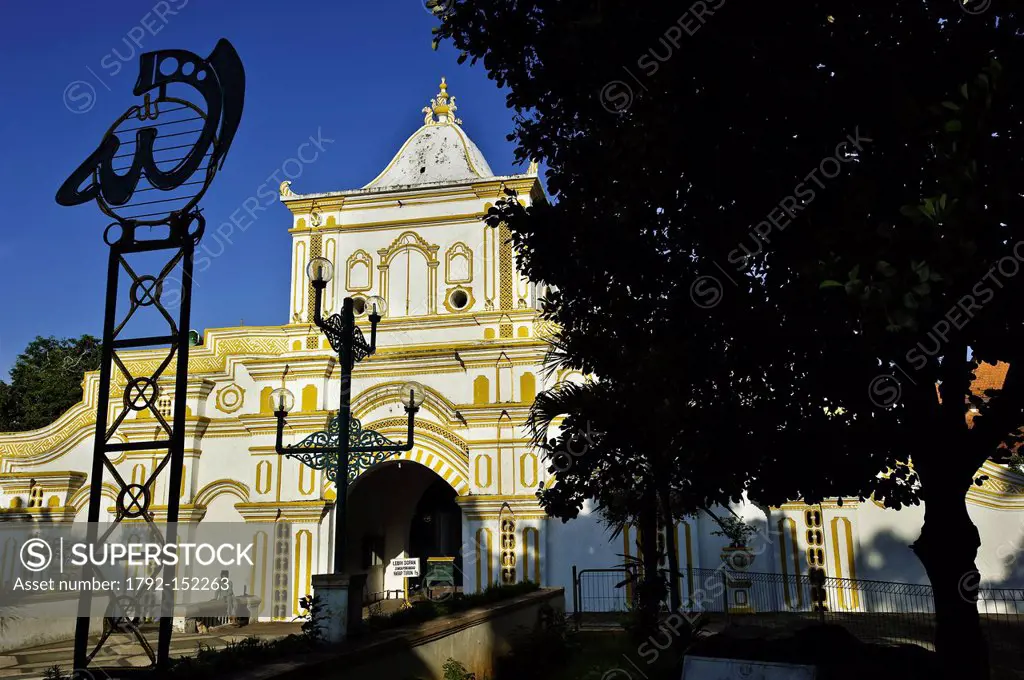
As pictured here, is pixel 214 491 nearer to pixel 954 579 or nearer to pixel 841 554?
pixel 841 554

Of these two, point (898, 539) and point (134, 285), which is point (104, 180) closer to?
point (134, 285)

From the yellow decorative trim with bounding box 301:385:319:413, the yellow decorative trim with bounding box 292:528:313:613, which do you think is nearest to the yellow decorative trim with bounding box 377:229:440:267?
the yellow decorative trim with bounding box 301:385:319:413

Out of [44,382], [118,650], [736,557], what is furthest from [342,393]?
[44,382]

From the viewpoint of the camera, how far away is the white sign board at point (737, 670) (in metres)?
6.37

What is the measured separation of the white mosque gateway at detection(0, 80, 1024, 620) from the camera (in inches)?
681

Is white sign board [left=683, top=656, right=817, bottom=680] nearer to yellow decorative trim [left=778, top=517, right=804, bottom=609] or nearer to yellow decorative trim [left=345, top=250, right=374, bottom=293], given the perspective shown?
yellow decorative trim [left=778, top=517, right=804, bottom=609]

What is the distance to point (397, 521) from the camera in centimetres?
2266

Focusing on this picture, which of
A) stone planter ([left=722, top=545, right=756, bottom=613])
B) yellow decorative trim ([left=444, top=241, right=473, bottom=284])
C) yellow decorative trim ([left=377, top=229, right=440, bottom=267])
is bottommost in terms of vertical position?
stone planter ([left=722, top=545, right=756, bottom=613])

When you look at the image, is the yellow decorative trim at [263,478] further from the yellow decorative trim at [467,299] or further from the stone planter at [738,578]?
the stone planter at [738,578]

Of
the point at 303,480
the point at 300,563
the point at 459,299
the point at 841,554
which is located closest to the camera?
the point at 841,554

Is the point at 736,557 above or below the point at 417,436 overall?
below

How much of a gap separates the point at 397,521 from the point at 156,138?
17.5 m

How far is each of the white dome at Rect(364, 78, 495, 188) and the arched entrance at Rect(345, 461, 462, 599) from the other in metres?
7.07

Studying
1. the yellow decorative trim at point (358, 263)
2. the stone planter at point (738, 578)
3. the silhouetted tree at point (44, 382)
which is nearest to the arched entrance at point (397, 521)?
the yellow decorative trim at point (358, 263)
